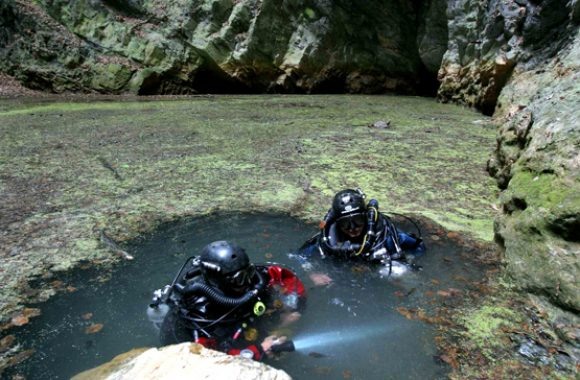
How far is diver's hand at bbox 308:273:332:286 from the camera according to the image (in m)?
3.37

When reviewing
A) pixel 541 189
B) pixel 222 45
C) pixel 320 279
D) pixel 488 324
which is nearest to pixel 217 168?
pixel 320 279

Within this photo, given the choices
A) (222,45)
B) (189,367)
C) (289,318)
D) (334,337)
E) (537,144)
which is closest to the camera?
(189,367)

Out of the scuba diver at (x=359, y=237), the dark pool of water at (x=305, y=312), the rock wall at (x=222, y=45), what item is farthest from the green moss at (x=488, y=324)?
the rock wall at (x=222, y=45)

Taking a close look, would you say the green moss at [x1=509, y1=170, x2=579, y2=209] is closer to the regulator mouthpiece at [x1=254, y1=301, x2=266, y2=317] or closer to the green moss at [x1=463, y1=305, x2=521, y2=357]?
the green moss at [x1=463, y1=305, x2=521, y2=357]

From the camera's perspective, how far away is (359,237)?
3768 mm

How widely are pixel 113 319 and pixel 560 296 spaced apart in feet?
8.91

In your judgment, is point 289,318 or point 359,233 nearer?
point 289,318

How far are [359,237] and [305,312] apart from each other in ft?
3.22

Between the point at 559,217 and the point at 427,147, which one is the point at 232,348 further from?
the point at 427,147

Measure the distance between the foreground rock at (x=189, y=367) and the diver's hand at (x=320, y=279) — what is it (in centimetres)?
142

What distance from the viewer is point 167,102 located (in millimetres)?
12516

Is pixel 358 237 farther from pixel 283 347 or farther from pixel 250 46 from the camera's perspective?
pixel 250 46

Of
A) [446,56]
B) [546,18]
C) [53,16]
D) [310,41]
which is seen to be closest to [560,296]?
[546,18]

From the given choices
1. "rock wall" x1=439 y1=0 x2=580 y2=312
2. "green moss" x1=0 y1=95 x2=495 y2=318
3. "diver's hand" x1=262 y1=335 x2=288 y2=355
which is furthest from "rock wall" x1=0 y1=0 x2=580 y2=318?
"diver's hand" x1=262 y1=335 x2=288 y2=355
